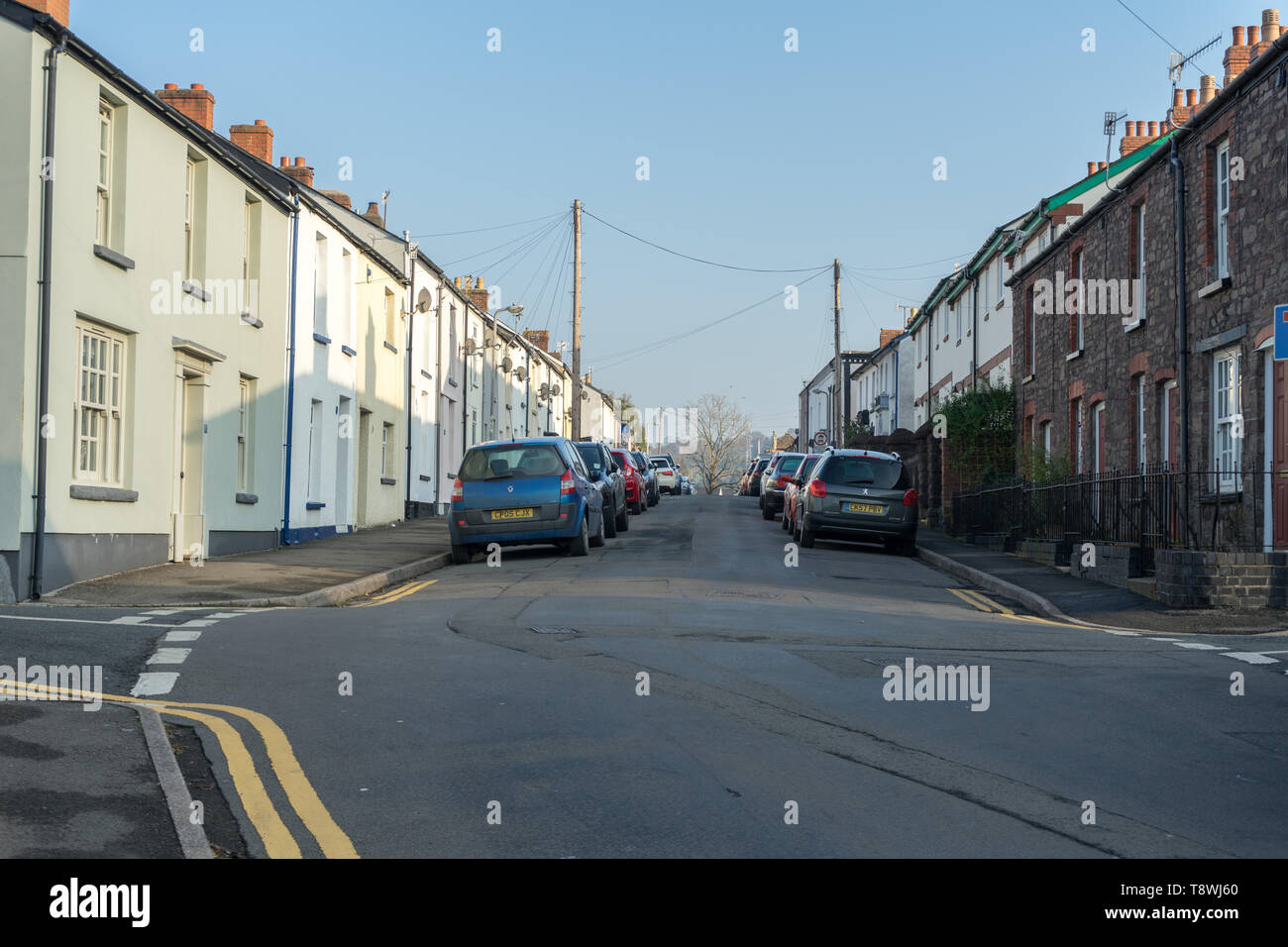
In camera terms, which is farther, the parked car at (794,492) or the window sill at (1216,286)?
the parked car at (794,492)

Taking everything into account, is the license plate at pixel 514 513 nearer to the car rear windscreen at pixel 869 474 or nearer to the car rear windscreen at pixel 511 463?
the car rear windscreen at pixel 511 463

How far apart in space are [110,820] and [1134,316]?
1923 centimetres

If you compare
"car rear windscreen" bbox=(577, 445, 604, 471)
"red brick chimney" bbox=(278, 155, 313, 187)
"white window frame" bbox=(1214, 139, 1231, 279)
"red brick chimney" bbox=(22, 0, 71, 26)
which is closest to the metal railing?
"white window frame" bbox=(1214, 139, 1231, 279)

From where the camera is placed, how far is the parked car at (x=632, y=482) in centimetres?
3275

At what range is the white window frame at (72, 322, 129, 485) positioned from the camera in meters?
15.4

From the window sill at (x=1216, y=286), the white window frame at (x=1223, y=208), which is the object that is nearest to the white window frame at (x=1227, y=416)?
the window sill at (x=1216, y=286)

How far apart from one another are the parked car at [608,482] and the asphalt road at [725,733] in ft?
34.4

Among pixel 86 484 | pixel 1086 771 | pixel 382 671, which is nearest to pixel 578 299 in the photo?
pixel 86 484

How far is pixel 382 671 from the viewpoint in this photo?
9102 mm
